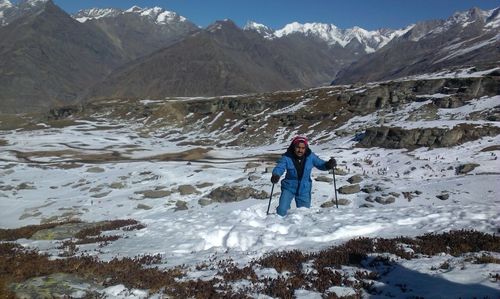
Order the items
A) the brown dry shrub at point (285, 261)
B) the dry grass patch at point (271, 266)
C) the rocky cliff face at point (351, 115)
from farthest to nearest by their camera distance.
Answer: the rocky cliff face at point (351, 115), the brown dry shrub at point (285, 261), the dry grass patch at point (271, 266)

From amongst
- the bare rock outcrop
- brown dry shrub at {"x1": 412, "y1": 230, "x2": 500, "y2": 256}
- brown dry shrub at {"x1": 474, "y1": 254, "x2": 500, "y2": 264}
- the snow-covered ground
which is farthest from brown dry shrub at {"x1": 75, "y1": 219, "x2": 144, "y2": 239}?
the bare rock outcrop

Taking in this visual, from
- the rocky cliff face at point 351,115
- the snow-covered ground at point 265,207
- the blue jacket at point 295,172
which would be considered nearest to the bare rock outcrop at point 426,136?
the rocky cliff face at point 351,115

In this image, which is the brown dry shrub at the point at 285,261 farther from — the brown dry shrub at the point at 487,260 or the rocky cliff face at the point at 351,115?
the rocky cliff face at the point at 351,115

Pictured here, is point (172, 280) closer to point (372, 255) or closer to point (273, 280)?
point (273, 280)

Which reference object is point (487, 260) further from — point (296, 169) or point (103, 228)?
point (103, 228)

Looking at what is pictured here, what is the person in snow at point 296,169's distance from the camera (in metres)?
15.2

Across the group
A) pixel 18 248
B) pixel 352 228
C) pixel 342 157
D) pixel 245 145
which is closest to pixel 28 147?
pixel 245 145

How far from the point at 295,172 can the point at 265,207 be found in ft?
32.3

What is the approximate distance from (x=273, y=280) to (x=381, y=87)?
87.7 meters

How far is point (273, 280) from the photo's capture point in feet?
31.3

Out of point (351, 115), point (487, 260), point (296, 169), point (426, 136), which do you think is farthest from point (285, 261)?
point (351, 115)

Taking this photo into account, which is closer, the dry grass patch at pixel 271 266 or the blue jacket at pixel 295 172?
the dry grass patch at pixel 271 266

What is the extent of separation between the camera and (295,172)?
15.5m

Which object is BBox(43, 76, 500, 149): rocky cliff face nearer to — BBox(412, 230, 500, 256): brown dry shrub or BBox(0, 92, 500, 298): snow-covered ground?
BBox(0, 92, 500, 298): snow-covered ground
